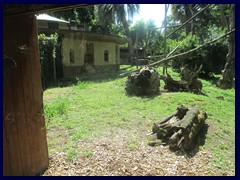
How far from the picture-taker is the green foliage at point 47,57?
10.8 metres

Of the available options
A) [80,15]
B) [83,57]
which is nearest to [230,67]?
[83,57]

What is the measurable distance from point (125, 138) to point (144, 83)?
4.19 m

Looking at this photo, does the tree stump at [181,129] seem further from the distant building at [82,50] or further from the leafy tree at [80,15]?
the leafy tree at [80,15]

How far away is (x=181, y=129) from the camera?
4.04 m

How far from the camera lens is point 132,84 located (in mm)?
8438

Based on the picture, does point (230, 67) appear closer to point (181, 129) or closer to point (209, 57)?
point (209, 57)

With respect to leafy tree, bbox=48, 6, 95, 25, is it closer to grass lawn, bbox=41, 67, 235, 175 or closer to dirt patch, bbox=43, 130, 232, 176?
grass lawn, bbox=41, 67, 235, 175

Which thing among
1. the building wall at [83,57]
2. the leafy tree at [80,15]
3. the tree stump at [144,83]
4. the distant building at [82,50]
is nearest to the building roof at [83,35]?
the distant building at [82,50]

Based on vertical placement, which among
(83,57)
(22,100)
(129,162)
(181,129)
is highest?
(83,57)

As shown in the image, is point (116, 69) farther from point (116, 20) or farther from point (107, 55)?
point (116, 20)

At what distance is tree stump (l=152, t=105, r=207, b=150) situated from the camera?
3939mm

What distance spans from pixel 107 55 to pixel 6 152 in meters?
15.4

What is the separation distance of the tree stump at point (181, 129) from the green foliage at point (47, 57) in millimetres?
7492

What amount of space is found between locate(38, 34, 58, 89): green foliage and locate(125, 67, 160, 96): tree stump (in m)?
4.48
